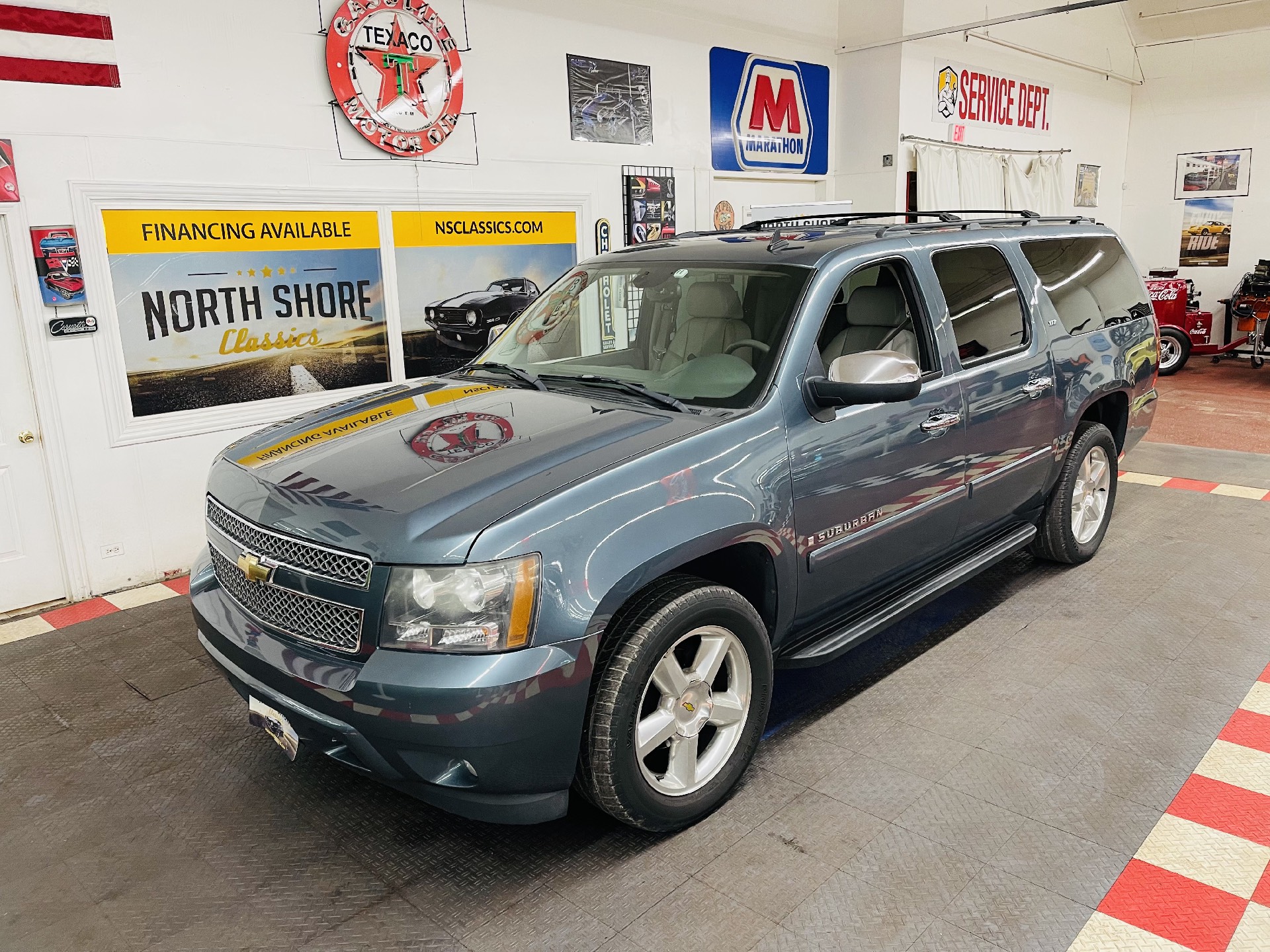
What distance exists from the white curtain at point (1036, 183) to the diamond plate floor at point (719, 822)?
842 centimetres

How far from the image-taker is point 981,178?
1062cm

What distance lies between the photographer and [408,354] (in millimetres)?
6191

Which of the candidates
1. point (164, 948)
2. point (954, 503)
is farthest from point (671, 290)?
point (164, 948)

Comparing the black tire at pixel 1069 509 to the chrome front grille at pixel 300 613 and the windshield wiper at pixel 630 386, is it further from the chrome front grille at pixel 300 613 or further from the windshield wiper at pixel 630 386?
the chrome front grille at pixel 300 613

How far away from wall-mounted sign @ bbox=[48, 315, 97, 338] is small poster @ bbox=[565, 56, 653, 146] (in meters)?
3.55

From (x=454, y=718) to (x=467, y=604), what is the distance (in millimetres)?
267

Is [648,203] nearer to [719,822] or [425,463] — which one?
[425,463]

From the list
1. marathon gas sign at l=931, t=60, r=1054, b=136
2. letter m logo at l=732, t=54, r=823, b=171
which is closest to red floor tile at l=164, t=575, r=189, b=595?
letter m logo at l=732, t=54, r=823, b=171

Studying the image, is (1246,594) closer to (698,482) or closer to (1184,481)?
(1184,481)

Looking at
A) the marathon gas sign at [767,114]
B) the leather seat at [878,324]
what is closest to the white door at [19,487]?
the leather seat at [878,324]

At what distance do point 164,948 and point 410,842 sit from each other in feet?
2.21

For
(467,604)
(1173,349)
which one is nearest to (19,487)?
(467,604)

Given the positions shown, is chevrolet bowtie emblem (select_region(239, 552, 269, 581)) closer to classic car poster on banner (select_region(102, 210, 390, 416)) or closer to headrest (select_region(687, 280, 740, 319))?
headrest (select_region(687, 280, 740, 319))

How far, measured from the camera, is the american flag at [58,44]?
4387 millimetres
